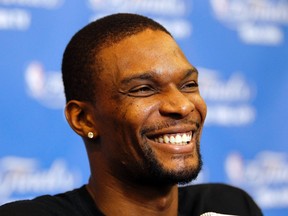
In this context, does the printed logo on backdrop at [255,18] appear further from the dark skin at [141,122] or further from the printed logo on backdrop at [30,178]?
the dark skin at [141,122]

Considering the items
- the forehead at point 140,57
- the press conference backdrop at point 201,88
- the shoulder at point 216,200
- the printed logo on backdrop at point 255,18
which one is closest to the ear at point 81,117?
the forehead at point 140,57

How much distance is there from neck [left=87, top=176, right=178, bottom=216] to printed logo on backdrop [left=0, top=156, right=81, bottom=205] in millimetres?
605

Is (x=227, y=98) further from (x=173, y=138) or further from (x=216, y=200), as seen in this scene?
(x=173, y=138)

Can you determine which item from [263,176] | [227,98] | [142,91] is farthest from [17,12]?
[263,176]

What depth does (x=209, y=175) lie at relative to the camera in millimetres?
2375

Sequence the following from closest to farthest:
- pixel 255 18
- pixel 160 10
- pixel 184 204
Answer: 1. pixel 184 204
2. pixel 160 10
3. pixel 255 18

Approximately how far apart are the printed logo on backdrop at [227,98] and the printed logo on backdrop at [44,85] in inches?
22.2

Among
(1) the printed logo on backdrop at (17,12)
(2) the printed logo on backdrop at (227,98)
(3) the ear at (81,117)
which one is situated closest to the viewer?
(3) the ear at (81,117)

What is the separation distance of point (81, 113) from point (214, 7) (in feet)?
3.63

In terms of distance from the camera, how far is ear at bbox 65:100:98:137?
1.44 meters

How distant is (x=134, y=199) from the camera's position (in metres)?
1.42

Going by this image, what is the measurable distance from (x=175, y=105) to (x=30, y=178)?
82 cm

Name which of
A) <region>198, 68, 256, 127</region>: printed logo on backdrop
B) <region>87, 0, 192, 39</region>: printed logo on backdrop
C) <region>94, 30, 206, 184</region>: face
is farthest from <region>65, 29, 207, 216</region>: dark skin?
<region>198, 68, 256, 127</region>: printed logo on backdrop

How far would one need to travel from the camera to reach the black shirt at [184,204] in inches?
55.0
